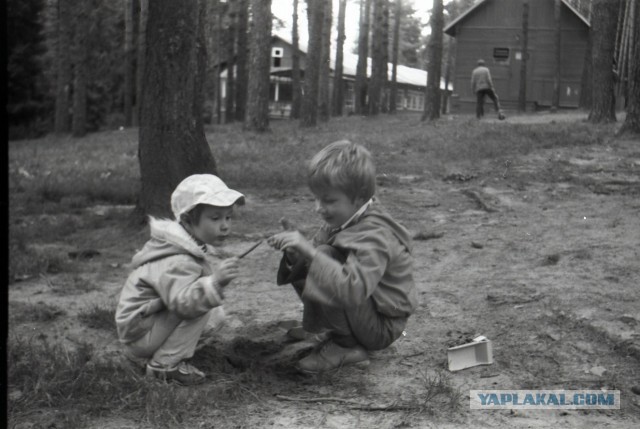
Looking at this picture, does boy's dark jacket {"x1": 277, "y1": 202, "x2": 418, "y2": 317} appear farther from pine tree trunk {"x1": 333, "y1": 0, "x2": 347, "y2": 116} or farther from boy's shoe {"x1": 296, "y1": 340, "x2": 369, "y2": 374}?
pine tree trunk {"x1": 333, "y1": 0, "x2": 347, "y2": 116}

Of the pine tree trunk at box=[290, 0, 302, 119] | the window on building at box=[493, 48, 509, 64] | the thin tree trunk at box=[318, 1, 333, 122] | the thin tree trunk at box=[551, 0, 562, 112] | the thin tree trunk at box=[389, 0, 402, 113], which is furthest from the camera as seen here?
the thin tree trunk at box=[389, 0, 402, 113]

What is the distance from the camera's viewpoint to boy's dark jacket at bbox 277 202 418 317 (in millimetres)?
3488

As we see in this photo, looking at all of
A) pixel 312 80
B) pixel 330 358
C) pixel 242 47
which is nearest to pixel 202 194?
pixel 330 358

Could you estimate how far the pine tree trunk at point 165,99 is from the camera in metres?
7.51

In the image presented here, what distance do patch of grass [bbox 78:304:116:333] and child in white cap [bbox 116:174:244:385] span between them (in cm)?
107

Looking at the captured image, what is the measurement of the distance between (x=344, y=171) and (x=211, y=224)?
0.69 metres

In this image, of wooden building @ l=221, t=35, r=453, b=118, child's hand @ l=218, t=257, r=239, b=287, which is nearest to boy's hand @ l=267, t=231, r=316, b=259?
child's hand @ l=218, t=257, r=239, b=287

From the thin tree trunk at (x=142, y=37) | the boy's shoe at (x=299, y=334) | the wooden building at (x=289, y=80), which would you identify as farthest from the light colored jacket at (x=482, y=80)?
the wooden building at (x=289, y=80)

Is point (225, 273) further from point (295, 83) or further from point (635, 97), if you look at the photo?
point (295, 83)

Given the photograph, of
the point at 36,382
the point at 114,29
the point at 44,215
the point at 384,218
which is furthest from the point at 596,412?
the point at 114,29

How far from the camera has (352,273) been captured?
3.48 m

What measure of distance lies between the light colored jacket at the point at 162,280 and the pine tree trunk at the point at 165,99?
12.5 ft

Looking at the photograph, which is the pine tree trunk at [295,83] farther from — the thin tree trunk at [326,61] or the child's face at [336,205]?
the child's face at [336,205]

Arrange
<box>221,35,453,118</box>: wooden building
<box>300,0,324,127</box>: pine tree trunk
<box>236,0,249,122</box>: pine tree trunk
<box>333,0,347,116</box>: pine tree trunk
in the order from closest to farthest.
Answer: <box>300,0,324,127</box>: pine tree trunk, <box>236,0,249,122</box>: pine tree trunk, <box>333,0,347,116</box>: pine tree trunk, <box>221,35,453,118</box>: wooden building
